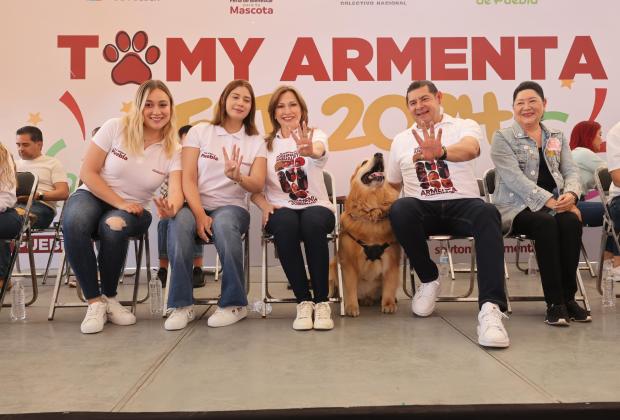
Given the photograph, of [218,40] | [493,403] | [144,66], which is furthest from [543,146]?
[144,66]

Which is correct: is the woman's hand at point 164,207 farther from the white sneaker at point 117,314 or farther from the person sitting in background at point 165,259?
the person sitting in background at point 165,259

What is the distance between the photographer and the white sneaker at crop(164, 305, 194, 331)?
268 centimetres

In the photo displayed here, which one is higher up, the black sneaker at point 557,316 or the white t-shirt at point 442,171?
the white t-shirt at point 442,171

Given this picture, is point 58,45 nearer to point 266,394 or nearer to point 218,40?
point 218,40

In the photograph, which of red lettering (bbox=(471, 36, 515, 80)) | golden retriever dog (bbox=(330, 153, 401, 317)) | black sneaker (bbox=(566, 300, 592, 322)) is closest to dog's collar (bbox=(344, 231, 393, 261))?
golden retriever dog (bbox=(330, 153, 401, 317))

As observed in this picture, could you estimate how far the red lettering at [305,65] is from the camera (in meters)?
5.12

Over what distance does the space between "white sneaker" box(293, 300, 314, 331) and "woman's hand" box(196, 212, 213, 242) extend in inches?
23.3

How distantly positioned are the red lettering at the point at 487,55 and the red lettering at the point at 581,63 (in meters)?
0.52

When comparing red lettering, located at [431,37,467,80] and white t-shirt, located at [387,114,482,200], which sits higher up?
red lettering, located at [431,37,467,80]

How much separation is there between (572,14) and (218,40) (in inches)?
129

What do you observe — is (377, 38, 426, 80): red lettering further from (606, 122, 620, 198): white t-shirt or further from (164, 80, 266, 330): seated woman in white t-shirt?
(164, 80, 266, 330): seated woman in white t-shirt

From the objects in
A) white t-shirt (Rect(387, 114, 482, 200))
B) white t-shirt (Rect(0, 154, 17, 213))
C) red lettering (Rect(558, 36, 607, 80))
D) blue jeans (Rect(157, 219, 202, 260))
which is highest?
red lettering (Rect(558, 36, 607, 80))

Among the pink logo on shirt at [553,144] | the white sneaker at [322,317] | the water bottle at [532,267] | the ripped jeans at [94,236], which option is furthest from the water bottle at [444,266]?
the ripped jeans at [94,236]

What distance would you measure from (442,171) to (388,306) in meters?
0.79
